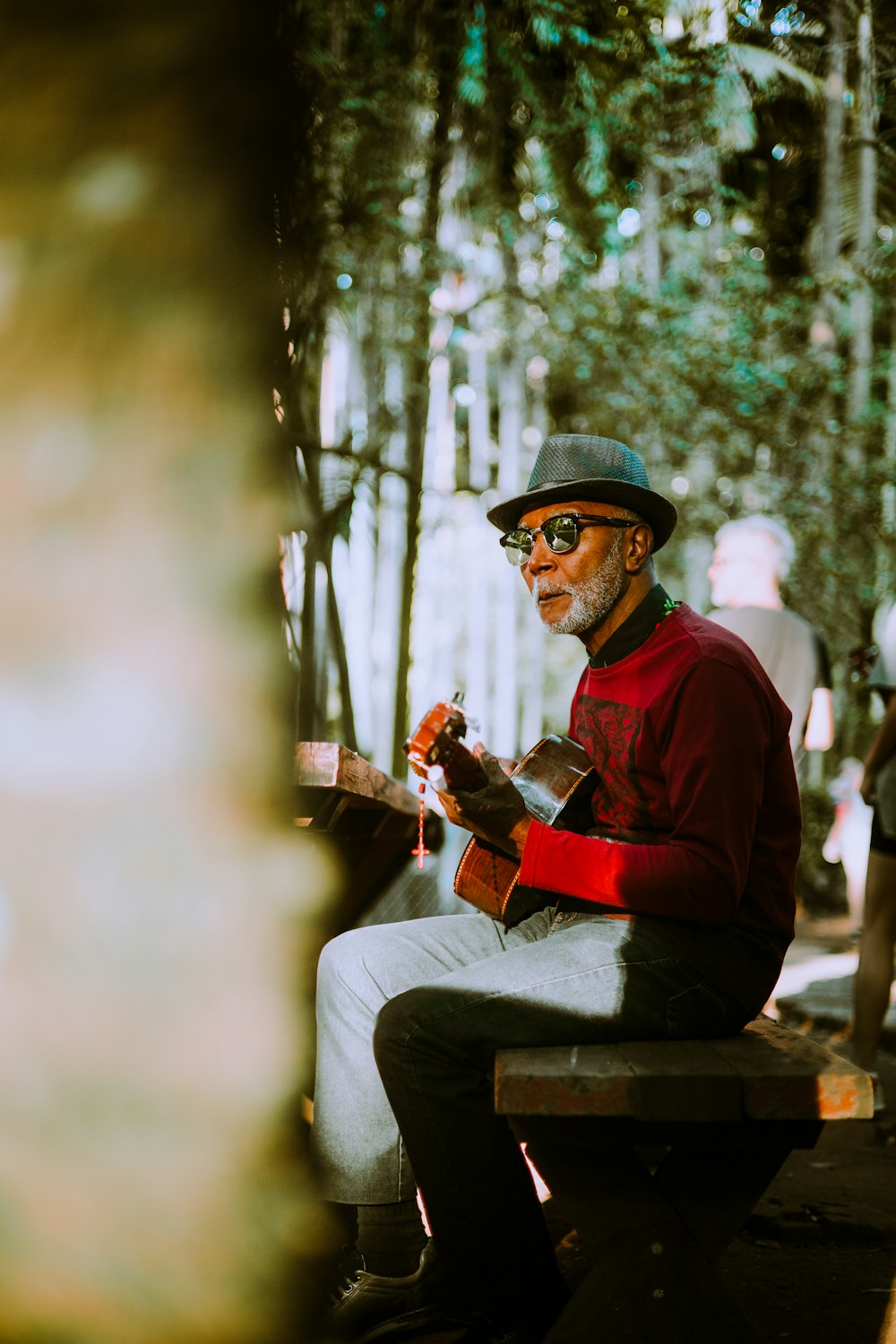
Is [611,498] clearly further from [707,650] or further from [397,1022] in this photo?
[397,1022]

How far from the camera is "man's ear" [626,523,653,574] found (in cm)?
260

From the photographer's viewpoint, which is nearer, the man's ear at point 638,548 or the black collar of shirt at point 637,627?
the black collar of shirt at point 637,627

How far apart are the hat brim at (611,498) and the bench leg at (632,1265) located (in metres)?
1.30

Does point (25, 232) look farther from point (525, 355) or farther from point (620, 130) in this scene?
point (525, 355)

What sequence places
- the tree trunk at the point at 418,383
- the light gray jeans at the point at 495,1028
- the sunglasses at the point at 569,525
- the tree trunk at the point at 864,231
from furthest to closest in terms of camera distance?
the tree trunk at the point at 418,383 < the tree trunk at the point at 864,231 < the sunglasses at the point at 569,525 < the light gray jeans at the point at 495,1028

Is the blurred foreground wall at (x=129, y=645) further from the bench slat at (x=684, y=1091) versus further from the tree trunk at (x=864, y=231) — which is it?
the tree trunk at (x=864, y=231)

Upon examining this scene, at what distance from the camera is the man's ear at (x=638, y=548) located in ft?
8.53

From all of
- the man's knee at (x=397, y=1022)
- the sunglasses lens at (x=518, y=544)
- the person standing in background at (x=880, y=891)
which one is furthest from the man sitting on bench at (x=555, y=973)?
the person standing in background at (x=880, y=891)

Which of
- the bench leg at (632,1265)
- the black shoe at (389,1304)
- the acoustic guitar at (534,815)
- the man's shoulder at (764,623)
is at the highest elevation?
the man's shoulder at (764,623)

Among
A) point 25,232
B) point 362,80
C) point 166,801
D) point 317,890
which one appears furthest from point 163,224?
point 362,80

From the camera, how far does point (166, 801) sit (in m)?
1.11

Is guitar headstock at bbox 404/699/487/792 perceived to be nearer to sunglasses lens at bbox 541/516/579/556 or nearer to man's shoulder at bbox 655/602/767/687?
man's shoulder at bbox 655/602/767/687

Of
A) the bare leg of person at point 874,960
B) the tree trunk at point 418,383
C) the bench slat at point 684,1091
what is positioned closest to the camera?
the bench slat at point 684,1091

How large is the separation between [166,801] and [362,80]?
641 cm
